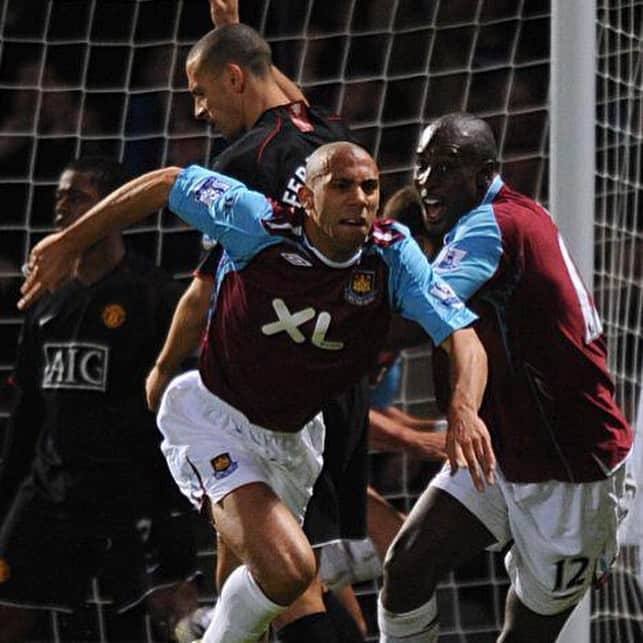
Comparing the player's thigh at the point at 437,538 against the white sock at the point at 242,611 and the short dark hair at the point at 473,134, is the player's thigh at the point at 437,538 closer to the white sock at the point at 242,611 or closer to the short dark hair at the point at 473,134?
the white sock at the point at 242,611

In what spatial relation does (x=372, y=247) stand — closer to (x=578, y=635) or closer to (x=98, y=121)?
(x=578, y=635)

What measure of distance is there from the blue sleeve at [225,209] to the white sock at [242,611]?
69 cm

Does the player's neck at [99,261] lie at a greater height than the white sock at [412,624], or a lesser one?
greater

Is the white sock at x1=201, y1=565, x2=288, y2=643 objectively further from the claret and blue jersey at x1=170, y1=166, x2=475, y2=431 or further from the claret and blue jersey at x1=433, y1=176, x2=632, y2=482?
the claret and blue jersey at x1=433, y1=176, x2=632, y2=482

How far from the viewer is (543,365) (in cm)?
513

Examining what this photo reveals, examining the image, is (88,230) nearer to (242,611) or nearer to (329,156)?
(329,156)

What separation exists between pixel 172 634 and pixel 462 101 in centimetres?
197

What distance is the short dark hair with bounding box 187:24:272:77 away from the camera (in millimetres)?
5477

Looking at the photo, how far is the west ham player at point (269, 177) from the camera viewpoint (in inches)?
207

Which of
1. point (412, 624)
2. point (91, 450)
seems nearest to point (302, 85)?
point (91, 450)

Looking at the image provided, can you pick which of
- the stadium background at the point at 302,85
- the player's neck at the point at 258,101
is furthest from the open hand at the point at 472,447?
the stadium background at the point at 302,85

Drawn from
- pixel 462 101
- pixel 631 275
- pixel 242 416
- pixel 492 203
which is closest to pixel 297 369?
pixel 242 416

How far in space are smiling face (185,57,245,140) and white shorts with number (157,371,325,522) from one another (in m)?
0.64

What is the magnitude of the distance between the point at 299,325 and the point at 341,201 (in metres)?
0.28
